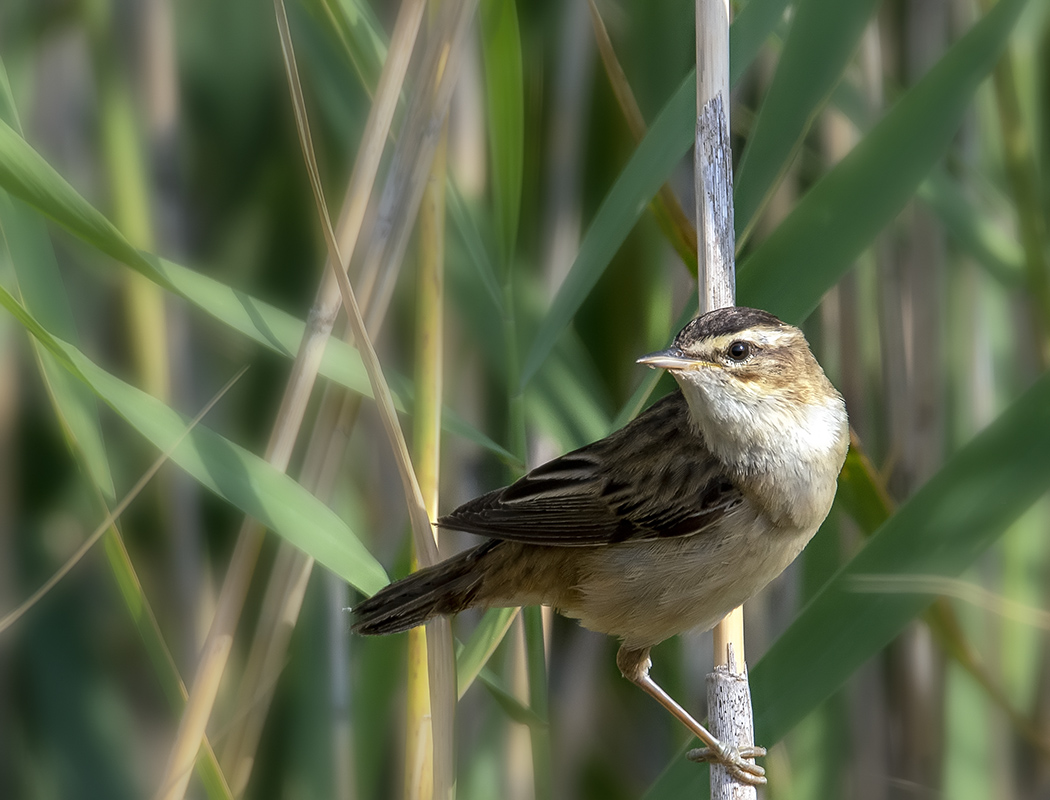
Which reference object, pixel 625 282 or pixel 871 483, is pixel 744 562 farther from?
pixel 625 282

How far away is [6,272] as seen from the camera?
2143 millimetres

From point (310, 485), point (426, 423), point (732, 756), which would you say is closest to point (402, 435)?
point (426, 423)

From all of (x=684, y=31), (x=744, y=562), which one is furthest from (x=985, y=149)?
(x=744, y=562)

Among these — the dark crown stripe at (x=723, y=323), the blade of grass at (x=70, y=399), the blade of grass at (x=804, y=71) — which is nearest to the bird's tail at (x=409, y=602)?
the blade of grass at (x=70, y=399)

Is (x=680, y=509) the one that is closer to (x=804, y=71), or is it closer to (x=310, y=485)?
(x=310, y=485)

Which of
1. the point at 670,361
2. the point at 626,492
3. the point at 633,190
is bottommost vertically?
the point at 626,492

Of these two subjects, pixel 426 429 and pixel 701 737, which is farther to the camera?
pixel 701 737

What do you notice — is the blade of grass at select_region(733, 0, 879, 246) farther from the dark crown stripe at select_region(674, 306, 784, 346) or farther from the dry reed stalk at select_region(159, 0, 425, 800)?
the dry reed stalk at select_region(159, 0, 425, 800)

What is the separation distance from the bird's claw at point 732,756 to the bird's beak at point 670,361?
67 cm

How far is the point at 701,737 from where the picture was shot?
6.75 feet

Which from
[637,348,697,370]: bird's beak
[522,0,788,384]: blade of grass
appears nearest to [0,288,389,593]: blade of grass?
[522,0,788,384]: blade of grass

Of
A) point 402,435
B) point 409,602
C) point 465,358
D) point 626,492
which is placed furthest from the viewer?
point 465,358

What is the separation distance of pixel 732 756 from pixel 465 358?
3.74 feet

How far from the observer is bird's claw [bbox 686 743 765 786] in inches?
71.7
